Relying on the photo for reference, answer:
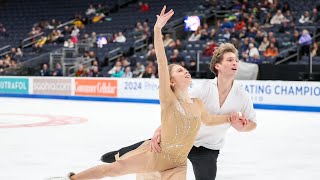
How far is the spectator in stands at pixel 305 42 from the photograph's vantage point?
1878 centimetres

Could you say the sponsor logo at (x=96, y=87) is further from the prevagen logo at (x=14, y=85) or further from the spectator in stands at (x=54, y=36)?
the spectator in stands at (x=54, y=36)

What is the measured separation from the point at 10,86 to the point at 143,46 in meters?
5.34

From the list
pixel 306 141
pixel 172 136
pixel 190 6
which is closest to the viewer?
pixel 172 136

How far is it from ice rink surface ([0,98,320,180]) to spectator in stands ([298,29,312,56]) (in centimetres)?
346

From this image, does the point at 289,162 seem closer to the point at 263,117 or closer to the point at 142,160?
the point at 142,160

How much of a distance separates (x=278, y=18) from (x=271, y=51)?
7.52 ft

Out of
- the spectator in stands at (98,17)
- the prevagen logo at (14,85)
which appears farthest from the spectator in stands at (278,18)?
the spectator in stands at (98,17)

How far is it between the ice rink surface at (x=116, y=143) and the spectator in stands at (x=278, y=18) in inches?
238

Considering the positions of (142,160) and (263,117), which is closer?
(142,160)

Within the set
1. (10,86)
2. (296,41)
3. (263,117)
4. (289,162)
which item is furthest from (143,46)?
(289,162)

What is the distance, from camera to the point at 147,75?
2036cm

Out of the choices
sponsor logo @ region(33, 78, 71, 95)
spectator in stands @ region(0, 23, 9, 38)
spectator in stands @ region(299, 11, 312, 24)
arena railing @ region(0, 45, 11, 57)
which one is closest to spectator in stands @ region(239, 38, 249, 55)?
spectator in stands @ region(299, 11, 312, 24)

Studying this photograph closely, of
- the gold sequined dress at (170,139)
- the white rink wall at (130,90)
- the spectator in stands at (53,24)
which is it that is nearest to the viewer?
→ the gold sequined dress at (170,139)

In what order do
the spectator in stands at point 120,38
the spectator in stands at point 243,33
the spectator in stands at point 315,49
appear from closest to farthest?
the spectator in stands at point 315,49, the spectator in stands at point 243,33, the spectator in stands at point 120,38
